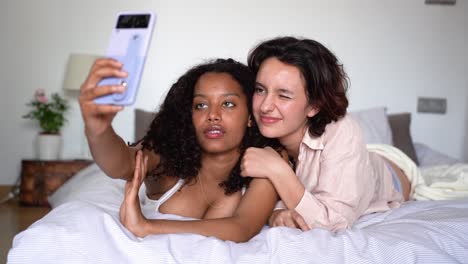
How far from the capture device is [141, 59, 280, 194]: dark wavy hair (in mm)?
1695

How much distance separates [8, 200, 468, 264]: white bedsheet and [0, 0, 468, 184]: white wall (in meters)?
2.47

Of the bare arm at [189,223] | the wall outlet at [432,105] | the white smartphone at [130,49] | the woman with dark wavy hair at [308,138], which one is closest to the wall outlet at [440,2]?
the wall outlet at [432,105]

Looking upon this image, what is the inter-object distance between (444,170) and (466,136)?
4.60 ft

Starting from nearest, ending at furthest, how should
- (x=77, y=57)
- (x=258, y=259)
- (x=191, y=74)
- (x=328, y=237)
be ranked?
1. (x=258, y=259)
2. (x=328, y=237)
3. (x=191, y=74)
4. (x=77, y=57)

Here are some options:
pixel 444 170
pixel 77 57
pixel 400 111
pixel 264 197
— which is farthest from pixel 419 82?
pixel 264 197

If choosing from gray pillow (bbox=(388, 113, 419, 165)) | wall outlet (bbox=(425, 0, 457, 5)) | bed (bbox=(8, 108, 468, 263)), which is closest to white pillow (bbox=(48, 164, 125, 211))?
bed (bbox=(8, 108, 468, 263))

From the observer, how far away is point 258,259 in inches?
47.8

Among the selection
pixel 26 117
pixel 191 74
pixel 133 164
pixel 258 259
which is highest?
pixel 191 74

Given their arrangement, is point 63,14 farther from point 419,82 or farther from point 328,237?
point 328,237

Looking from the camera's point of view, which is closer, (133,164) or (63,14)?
(133,164)

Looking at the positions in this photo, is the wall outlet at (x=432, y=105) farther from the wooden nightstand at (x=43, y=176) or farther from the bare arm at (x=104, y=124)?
the bare arm at (x=104, y=124)

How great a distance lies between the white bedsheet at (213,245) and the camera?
1.16 meters

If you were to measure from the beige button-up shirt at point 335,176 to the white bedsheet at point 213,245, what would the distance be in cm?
12

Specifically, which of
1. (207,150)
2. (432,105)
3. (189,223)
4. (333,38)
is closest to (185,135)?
(207,150)
